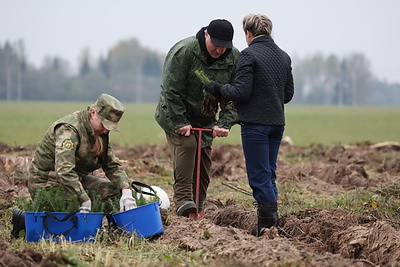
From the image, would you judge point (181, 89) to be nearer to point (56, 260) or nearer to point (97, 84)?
point (56, 260)

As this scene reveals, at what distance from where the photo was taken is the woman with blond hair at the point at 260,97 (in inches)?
262

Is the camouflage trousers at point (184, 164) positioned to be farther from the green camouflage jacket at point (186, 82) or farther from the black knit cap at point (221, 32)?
the black knit cap at point (221, 32)

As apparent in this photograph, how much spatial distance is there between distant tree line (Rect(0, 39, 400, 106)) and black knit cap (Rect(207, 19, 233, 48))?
10299 cm

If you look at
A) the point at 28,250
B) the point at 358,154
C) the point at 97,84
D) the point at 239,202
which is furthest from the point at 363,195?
the point at 97,84

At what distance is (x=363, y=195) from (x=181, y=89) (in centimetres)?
346

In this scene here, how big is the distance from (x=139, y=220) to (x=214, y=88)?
61.2 inches

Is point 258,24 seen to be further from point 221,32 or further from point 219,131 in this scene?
point 219,131

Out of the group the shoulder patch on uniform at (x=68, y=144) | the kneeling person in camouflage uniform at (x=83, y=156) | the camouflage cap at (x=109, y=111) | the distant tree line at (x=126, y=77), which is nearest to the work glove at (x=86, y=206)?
the kneeling person in camouflage uniform at (x=83, y=156)

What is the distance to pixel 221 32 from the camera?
7270 millimetres

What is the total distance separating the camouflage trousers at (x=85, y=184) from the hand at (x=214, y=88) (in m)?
1.37

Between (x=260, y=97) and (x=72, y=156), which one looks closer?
(x=72, y=156)

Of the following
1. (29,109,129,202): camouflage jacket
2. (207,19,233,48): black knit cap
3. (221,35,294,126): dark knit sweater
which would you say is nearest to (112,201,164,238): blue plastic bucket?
(29,109,129,202): camouflage jacket

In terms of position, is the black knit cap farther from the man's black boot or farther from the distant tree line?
the distant tree line

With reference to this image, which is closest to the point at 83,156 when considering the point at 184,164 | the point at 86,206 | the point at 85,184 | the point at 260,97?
the point at 85,184
